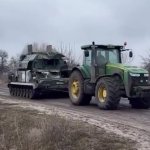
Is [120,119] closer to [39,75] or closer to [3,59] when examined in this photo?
[39,75]

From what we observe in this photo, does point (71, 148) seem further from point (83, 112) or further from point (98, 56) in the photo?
point (98, 56)

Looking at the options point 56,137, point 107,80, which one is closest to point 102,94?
point 107,80

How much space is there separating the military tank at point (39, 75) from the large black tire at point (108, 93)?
5793 millimetres

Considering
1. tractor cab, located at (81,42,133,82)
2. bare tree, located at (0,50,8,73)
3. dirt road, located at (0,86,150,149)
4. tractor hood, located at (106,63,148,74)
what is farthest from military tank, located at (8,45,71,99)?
bare tree, located at (0,50,8,73)

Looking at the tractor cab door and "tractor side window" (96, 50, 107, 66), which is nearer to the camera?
the tractor cab door

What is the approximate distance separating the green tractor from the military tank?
11.8 feet

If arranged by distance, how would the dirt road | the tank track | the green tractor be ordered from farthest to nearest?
the tank track, the green tractor, the dirt road

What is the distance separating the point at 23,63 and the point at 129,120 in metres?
12.1

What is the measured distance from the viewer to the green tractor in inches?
645

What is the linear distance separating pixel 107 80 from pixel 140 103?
1761mm

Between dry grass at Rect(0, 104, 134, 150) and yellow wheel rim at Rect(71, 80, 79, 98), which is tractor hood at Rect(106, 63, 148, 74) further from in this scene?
dry grass at Rect(0, 104, 134, 150)

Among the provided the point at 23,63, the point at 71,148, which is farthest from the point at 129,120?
the point at 23,63

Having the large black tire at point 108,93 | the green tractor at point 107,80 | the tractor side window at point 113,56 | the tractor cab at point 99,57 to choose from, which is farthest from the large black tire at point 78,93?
the tractor side window at point 113,56

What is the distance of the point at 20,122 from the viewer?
13797mm
